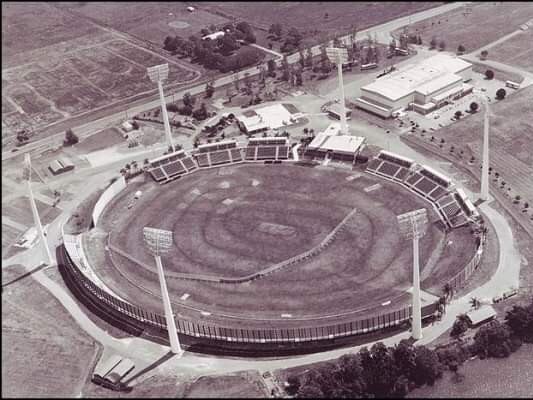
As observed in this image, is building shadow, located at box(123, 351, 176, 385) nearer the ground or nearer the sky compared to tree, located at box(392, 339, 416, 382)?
nearer the ground

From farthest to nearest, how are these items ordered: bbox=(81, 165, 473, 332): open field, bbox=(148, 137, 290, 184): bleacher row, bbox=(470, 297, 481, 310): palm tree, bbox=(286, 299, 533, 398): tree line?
bbox=(148, 137, 290, 184): bleacher row → bbox=(81, 165, 473, 332): open field → bbox=(470, 297, 481, 310): palm tree → bbox=(286, 299, 533, 398): tree line

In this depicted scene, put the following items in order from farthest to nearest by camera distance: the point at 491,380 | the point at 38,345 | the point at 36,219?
the point at 36,219 → the point at 38,345 → the point at 491,380

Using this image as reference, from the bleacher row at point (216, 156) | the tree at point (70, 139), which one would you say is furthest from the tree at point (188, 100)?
the tree at point (70, 139)

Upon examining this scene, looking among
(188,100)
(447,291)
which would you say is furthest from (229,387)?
(188,100)

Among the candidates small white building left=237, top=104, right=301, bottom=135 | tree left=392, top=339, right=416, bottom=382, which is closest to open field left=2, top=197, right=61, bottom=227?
small white building left=237, top=104, right=301, bottom=135

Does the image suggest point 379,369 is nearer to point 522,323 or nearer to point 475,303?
point 475,303

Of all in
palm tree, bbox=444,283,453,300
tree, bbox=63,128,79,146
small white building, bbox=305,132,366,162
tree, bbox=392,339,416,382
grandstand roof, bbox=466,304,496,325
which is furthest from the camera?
tree, bbox=63,128,79,146

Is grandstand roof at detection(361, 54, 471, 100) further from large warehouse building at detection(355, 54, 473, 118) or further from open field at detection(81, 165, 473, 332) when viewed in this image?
open field at detection(81, 165, 473, 332)
